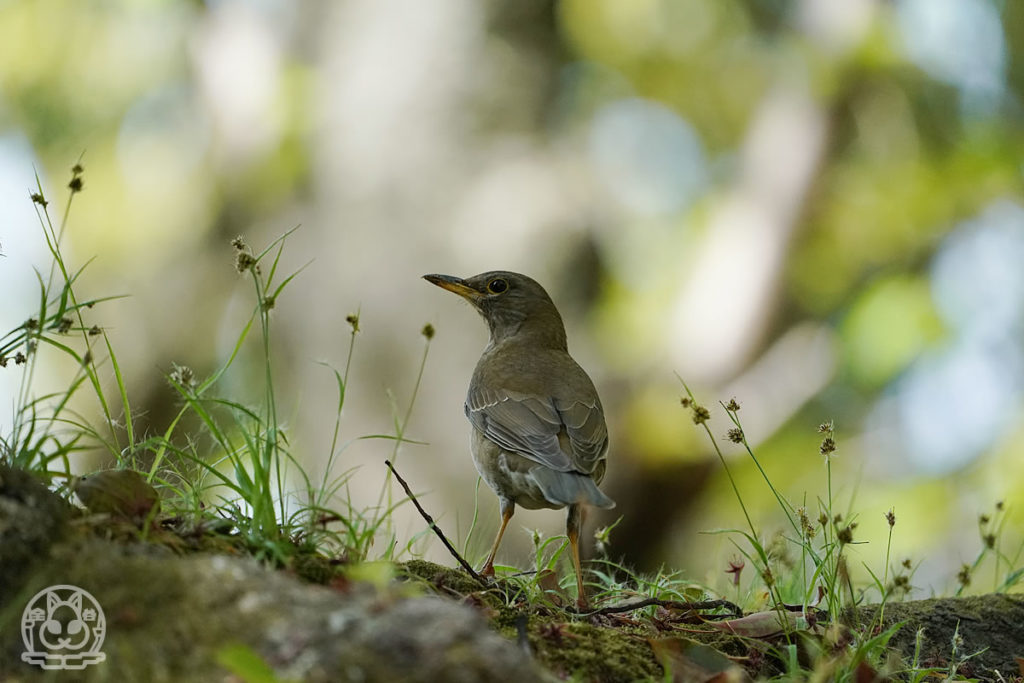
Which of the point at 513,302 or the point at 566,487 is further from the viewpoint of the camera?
the point at 513,302

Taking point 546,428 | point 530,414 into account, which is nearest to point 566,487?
point 546,428

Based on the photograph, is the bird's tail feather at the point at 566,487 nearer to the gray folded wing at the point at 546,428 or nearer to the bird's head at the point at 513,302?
the gray folded wing at the point at 546,428

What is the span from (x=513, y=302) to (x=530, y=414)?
1.26 meters

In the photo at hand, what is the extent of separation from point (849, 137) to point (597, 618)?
265 inches

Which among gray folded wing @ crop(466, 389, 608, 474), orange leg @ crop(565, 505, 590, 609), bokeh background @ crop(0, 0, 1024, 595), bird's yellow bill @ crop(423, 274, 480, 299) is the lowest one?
orange leg @ crop(565, 505, 590, 609)

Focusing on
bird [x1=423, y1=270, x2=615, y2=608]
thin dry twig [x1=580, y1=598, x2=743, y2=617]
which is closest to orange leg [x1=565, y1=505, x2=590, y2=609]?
bird [x1=423, y1=270, x2=615, y2=608]

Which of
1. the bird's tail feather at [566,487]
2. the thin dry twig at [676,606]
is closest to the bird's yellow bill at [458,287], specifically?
the bird's tail feather at [566,487]

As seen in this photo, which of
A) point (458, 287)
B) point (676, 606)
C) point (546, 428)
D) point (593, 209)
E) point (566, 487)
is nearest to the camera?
point (676, 606)

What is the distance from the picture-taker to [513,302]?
5969 millimetres

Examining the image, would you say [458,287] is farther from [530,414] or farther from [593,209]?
[593,209]

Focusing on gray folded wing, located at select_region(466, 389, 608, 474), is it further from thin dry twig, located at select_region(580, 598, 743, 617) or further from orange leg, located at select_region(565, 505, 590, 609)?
thin dry twig, located at select_region(580, 598, 743, 617)

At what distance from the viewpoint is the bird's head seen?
19.5 ft

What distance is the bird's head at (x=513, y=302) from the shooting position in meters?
5.93

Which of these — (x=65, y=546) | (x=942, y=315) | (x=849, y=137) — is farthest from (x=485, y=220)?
(x=65, y=546)
